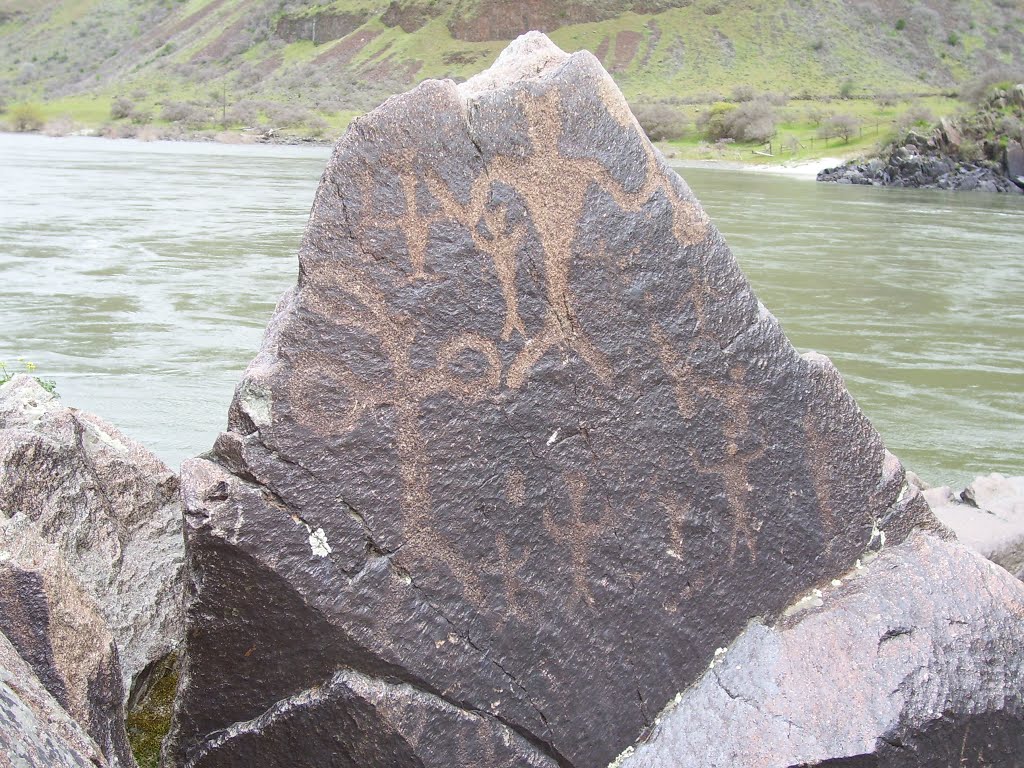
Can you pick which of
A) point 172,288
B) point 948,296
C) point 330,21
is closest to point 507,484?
point 172,288

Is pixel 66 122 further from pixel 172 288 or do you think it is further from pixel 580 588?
pixel 580 588

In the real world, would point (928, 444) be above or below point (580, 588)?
below

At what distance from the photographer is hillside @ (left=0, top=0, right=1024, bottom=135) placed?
264 ft

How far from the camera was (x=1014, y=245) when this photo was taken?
23.4 m

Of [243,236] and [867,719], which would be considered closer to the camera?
[867,719]

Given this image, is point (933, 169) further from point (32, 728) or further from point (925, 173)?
point (32, 728)

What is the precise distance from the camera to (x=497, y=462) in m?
3.11

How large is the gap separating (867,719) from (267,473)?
1.87m

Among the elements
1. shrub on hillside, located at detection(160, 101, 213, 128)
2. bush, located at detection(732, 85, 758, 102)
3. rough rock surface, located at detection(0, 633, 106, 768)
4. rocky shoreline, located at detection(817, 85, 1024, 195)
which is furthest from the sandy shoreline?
rough rock surface, located at detection(0, 633, 106, 768)

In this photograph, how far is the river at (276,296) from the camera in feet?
35.6

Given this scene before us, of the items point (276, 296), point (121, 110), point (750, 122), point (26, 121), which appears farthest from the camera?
point (121, 110)

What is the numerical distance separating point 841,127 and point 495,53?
44.8m

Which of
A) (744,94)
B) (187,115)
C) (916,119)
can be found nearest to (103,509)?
(916,119)

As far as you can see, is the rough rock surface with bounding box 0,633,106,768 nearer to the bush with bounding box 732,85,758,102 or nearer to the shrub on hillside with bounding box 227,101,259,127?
the bush with bounding box 732,85,758,102
